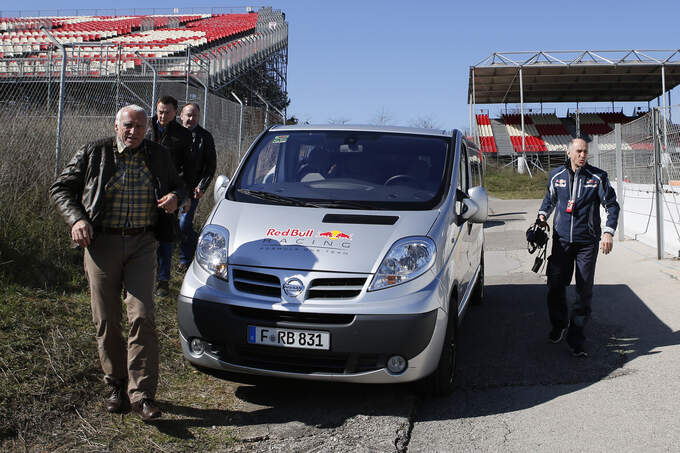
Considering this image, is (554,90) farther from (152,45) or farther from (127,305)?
(127,305)

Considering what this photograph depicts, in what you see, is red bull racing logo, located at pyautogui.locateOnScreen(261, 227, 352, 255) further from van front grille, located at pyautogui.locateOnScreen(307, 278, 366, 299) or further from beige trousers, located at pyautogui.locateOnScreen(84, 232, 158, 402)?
beige trousers, located at pyautogui.locateOnScreen(84, 232, 158, 402)

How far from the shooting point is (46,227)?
659 centimetres

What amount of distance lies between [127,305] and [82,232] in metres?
0.53

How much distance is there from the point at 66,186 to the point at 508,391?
129 inches

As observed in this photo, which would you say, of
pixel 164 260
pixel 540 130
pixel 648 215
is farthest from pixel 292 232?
pixel 540 130

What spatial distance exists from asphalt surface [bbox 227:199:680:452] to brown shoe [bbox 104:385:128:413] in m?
0.73

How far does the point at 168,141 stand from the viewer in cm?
641

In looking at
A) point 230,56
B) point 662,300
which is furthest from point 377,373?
point 230,56

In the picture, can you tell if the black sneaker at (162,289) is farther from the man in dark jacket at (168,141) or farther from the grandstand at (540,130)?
the grandstand at (540,130)

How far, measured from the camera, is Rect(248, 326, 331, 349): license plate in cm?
398

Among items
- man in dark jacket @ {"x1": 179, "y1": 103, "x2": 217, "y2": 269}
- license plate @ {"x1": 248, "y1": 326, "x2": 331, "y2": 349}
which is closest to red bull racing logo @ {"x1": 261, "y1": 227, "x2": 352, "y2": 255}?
license plate @ {"x1": 248, "y1": 326, "x2": 331, "y2": 349}

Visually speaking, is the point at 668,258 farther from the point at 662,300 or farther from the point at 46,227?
the point at 46,227

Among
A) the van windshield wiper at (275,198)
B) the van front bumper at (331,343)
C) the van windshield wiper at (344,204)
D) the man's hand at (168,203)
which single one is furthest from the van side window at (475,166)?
the man's hand at (168,203)

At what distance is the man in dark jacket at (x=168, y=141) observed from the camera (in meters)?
6.34
